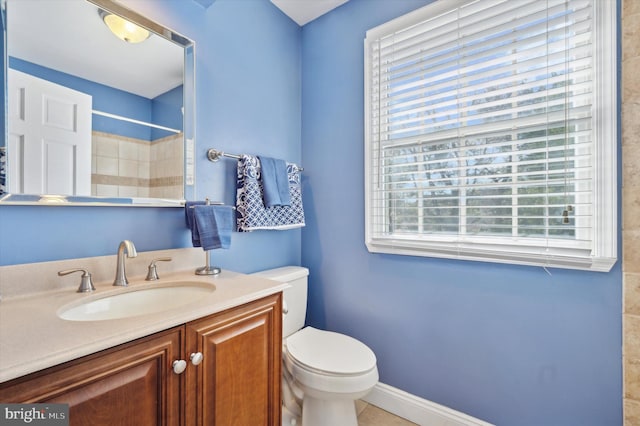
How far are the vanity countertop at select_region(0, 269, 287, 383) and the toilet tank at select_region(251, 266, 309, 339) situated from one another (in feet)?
1.91

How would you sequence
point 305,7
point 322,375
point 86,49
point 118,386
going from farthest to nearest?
point 305,7, point 322,375, point 86,49, point 118,386

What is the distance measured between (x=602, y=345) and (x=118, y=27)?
7.80 ft

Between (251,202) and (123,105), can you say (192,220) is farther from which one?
(123,105)

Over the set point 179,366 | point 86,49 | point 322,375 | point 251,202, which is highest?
point 86,49

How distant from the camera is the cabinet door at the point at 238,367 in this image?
0.89 m

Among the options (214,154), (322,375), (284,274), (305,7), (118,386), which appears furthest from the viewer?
(305,7)

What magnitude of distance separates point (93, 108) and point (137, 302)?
790 millimetres

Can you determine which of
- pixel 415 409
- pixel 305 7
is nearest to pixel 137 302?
pixel 415 409

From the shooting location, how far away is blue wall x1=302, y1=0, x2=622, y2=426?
1173 millimetres

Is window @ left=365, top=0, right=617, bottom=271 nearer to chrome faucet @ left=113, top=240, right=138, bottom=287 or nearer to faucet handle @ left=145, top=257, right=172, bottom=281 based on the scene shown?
faucet handle @ left=145, top=257, right=172, bottom=281

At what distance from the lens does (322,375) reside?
4.15 ft

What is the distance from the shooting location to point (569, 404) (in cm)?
120

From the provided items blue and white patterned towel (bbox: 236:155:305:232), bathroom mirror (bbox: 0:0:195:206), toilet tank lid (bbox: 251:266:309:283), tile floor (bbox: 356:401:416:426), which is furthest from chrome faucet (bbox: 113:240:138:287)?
tile floor (bbox: 356:401:416:426)

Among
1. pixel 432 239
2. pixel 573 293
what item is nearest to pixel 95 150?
pixel 432 239
